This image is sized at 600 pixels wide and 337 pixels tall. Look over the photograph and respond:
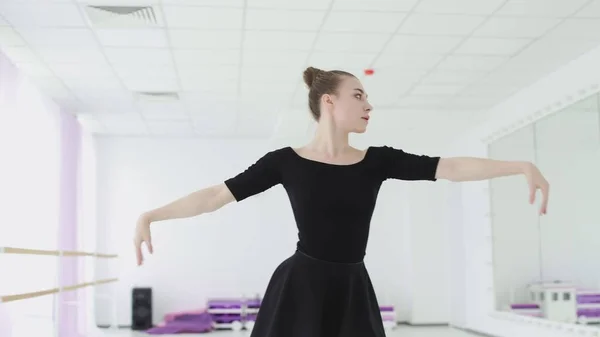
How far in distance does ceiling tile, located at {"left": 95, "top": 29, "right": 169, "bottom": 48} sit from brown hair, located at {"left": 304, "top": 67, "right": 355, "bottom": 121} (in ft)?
12.1

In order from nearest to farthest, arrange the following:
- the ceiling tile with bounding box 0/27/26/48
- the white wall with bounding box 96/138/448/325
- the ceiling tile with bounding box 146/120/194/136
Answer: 1. the ceiling tile with bounding box 0/27/26/48
2. the ceiling tile with bounding box 146/120/194/136
3. the white wall with bounding box 96/138/448/325

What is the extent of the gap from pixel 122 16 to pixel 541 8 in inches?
116

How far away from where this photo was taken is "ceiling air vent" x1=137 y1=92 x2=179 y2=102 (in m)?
7.61

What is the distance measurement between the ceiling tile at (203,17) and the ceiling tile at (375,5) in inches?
27.8

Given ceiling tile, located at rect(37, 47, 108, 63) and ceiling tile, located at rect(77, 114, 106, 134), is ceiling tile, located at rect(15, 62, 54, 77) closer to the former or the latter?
ceiling tile, located at rect(37, 47, 108, 63)

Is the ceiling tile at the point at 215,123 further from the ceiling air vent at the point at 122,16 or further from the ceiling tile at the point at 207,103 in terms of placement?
the ceiling air vent at the point at 122,16

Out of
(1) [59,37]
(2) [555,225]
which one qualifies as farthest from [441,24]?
(1) [59,37]

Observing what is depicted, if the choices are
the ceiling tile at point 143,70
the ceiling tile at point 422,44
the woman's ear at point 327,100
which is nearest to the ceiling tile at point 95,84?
the ceiling tile at point 143,70

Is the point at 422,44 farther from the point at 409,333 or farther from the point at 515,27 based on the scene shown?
the point at 409,333

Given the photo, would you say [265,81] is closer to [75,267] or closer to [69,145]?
[69,145]

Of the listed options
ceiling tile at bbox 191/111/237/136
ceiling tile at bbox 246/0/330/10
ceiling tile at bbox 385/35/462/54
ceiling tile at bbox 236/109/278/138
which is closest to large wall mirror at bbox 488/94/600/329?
ceiling tile at bbox 385/35/462/54

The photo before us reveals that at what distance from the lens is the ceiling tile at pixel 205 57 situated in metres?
6.03

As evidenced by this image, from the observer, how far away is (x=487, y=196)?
26.9 feet

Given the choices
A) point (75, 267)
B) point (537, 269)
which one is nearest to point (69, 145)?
point (75, 267)
